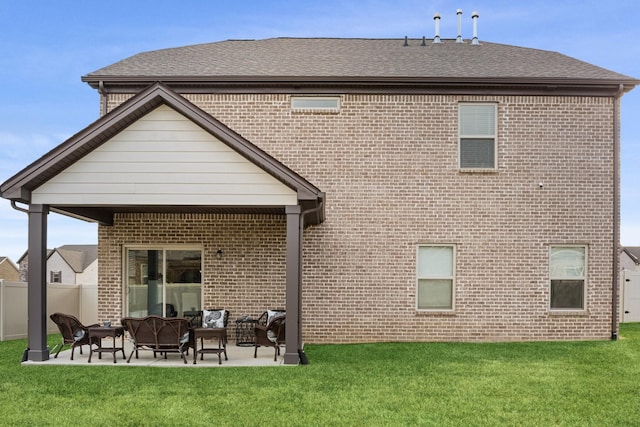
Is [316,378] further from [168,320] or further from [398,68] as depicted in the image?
[398,68]

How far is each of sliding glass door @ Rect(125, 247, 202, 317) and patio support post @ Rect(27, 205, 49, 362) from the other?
3375 mm

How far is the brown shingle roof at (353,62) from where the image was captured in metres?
14.5

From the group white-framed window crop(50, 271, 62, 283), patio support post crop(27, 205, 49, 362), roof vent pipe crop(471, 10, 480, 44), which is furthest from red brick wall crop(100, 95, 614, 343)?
white-framed window crop(50, 271, 62, 283)

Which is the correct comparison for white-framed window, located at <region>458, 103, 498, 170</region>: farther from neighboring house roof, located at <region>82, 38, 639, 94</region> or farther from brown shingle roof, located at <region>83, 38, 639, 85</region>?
brown shingle roof, located at <region>83, 38, 639, 85</region>

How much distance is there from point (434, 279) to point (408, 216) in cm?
160

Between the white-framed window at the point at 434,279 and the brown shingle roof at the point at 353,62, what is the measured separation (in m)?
4.08

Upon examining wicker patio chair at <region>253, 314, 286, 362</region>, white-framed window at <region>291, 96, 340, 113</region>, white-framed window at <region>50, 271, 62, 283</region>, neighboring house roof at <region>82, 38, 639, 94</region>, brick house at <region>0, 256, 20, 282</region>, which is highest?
neighboring house roof at <region>82, 38, 639, 94</region>

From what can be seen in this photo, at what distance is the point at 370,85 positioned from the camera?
47.2 ft

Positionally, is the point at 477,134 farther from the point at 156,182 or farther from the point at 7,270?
the point at 7,270

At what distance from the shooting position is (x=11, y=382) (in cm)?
952

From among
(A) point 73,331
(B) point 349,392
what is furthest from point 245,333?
(B) point 349,392

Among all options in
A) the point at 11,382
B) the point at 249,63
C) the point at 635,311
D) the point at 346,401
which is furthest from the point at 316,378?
the point at 635,311

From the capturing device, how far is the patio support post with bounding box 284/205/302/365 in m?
11.1

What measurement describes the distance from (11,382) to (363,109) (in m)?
9.11
